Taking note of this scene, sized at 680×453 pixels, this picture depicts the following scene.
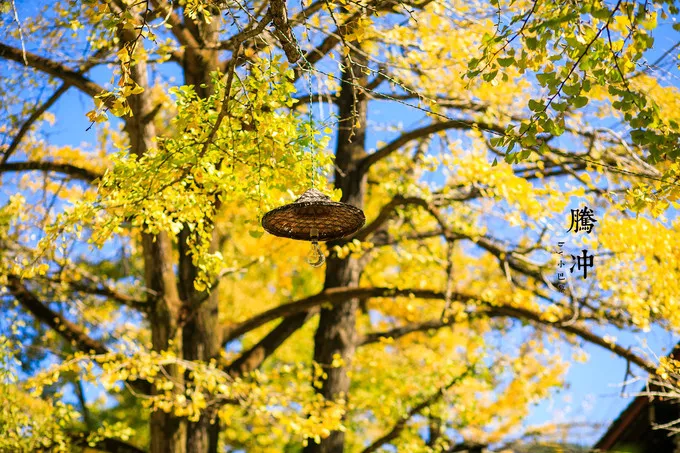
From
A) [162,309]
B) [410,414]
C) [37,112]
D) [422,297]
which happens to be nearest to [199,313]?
[162,309]

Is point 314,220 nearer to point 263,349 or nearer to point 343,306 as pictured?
point 263,349

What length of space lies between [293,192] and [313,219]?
0.70m

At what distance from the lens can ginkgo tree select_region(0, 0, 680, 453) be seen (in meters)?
4.26

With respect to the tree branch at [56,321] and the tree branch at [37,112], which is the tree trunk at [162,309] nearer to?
the tree branch at [56,321]

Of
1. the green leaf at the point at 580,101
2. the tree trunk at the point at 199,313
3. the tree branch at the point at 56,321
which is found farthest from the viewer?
the tree branch at the point at 56,321

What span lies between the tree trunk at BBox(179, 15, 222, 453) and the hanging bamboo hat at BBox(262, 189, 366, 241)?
336cm

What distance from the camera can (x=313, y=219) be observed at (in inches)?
154

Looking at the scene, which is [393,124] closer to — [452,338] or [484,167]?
[484,167]

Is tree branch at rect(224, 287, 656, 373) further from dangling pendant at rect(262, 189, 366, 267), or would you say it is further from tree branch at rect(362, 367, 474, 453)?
dangling pendant at rect(262, 189, 366, 267)

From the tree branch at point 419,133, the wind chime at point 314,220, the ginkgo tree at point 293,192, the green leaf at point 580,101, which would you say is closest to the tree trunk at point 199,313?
the ginkgo tree at point 293,192

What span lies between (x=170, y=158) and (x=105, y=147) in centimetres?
655

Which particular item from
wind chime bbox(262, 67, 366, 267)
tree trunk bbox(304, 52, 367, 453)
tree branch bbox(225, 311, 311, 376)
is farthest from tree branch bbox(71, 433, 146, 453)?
wind chime bbox(262, 67, 366, 267)

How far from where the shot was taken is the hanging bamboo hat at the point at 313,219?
11.9ft

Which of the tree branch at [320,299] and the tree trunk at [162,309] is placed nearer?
the tree trunk at [162,309]
